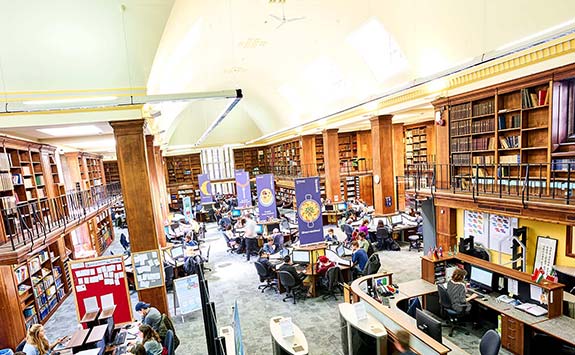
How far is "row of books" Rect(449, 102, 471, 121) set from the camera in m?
7.59

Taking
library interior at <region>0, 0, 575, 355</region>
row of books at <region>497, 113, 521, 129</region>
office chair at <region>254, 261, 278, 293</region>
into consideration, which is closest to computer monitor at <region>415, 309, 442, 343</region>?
library interior at <region>0, 0, 575, 355</region>

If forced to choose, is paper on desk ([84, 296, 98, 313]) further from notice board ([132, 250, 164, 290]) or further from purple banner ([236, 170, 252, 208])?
purple banner ([236, 170, 252, 208])

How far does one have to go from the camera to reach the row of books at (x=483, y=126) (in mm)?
Result: 7073

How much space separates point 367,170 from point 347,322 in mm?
13043

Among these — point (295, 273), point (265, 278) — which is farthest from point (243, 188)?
point (295, 273)

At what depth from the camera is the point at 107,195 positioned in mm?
13711

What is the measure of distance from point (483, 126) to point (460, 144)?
0.81 meters

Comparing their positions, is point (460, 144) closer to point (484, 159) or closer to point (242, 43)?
point (484, 159)

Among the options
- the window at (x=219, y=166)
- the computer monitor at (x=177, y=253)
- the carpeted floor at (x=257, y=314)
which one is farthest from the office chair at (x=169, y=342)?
the window at (x=219, y=166)

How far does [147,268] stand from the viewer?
598 cm

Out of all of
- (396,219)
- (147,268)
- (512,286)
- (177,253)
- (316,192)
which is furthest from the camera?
(396,219)

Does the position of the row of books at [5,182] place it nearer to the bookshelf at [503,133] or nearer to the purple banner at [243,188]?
the purple banner at [243,188]

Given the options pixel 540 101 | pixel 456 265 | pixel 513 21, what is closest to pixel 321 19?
pixel 513 21

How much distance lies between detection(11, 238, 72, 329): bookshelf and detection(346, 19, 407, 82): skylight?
9856mm
